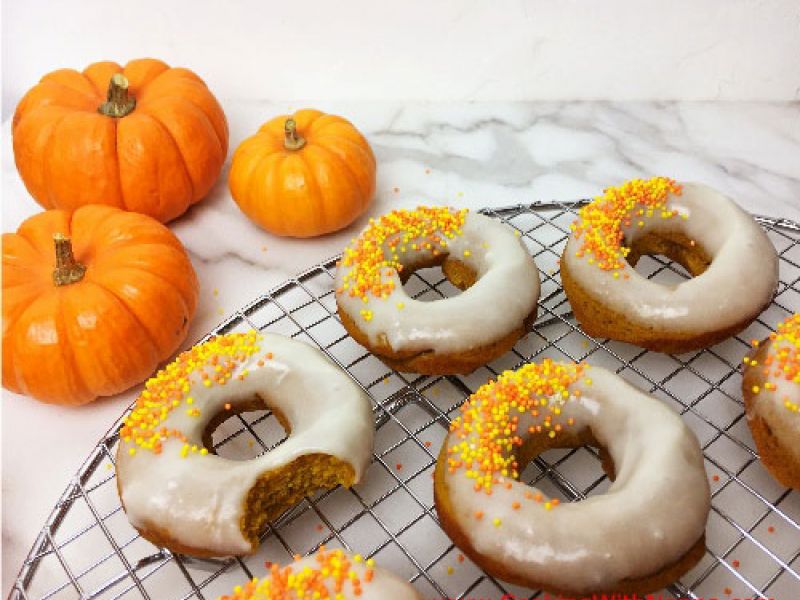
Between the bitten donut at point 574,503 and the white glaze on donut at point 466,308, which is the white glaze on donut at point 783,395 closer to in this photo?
the bitten donut at point 574,503

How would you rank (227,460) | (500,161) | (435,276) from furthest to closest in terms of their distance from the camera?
(500,161) < (435,276) < (227,460)

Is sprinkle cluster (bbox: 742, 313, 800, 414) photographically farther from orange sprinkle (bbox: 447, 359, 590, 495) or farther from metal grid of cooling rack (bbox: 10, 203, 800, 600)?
orange sprinkle (bbox: 447, 359, 590, 495)

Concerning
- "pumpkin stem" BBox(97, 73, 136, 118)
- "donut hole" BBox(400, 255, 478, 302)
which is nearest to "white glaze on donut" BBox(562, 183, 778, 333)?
"donut hole" BBox(400, 255, 478, 302)

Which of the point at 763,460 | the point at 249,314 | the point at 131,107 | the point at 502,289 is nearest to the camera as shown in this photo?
the point at 763,460

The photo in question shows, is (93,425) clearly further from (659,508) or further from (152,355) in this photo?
(659,508)

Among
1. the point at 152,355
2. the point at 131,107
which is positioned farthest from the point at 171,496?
the point at 131,107

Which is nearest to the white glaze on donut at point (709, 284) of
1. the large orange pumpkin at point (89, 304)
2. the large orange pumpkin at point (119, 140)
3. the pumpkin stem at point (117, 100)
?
the large orange pumpkin at point (89, 304)

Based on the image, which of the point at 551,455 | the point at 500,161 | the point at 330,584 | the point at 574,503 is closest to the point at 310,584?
the point at 330,584

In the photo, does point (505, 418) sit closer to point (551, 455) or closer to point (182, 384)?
point (551, 455)
